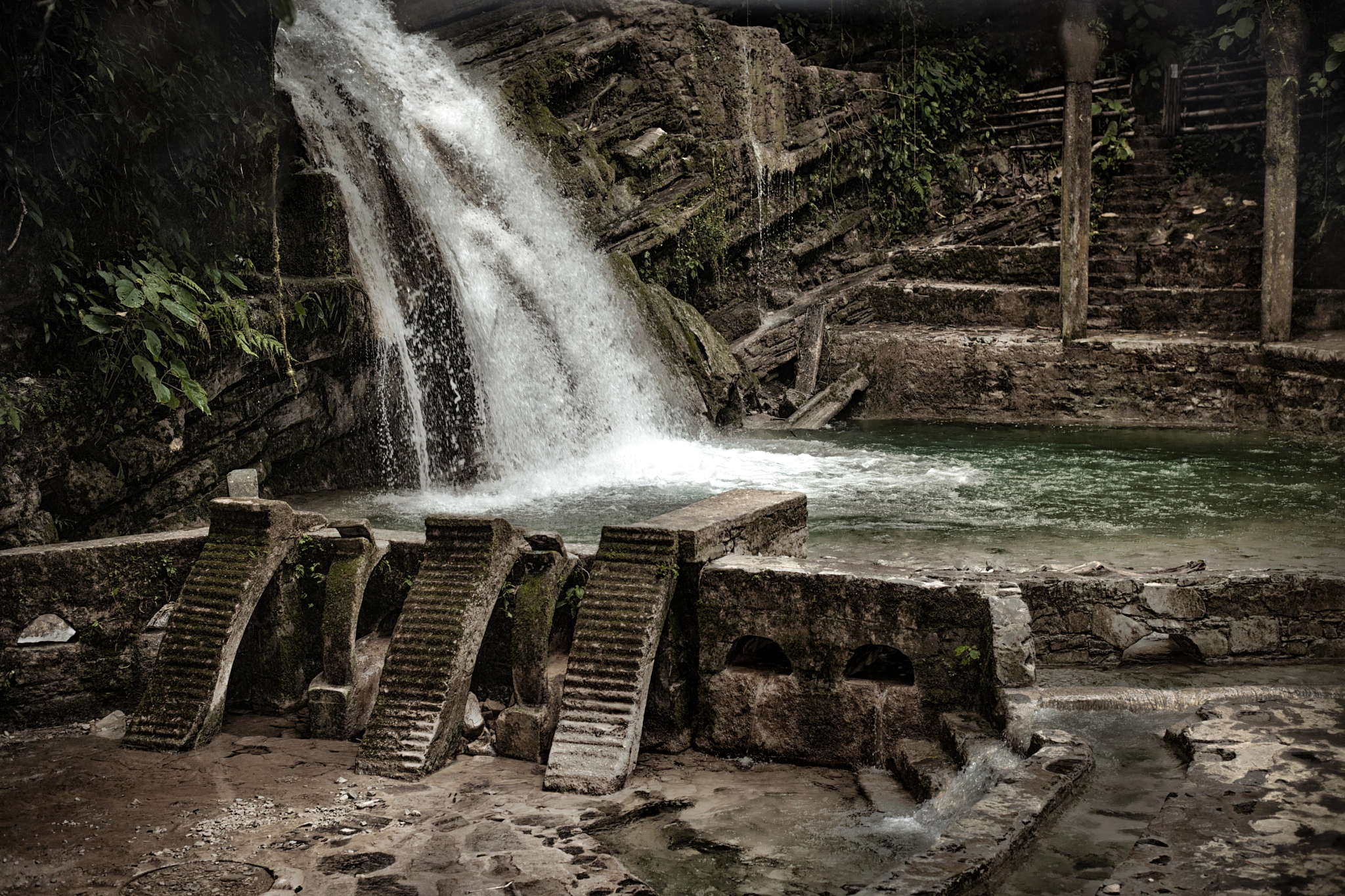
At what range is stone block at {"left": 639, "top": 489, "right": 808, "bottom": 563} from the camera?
6.00 m

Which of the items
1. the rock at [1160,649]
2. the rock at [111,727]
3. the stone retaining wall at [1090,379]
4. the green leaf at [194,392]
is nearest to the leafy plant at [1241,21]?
the stone retaining wall at [1090,379]

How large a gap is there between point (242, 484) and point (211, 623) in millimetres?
980

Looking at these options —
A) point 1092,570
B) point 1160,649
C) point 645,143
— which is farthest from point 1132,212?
point 1160,649

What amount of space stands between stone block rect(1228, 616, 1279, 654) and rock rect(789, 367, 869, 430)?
23.9 feet

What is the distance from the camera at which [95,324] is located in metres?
7.26

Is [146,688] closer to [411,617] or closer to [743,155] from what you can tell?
[411,617]

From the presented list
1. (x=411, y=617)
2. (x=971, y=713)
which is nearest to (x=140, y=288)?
(x=411, y=617)

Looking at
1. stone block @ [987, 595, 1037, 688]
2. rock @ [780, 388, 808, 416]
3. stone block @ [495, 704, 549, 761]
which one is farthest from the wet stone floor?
rock @ [780, 388, 808, 416]

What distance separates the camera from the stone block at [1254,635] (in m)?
5.64

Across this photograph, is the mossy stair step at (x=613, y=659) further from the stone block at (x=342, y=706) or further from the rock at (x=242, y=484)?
the rock at (x=242, y=484)

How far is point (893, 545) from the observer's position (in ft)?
23.9

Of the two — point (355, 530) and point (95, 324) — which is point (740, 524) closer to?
point (355, 530)

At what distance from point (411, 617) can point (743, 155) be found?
948 cm

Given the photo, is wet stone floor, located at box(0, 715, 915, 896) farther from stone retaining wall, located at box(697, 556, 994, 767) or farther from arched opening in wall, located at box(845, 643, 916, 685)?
arched opening in wall, located at box(845, 643, 916, 685)
